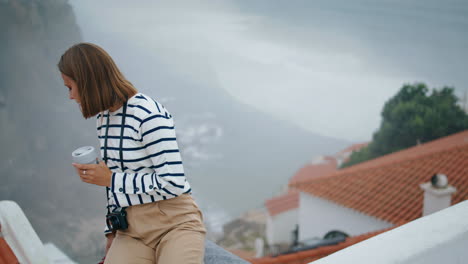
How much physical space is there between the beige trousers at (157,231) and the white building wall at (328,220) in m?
Answer: 6.78

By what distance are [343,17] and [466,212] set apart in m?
21.9

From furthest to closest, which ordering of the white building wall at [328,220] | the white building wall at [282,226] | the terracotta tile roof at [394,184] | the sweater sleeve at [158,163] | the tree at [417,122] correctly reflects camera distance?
the tree at [417,122], the white building wall at [282,226], the white building wall at [328,220], the terracotta tile roof at [394,184], the sweater sleeve at [158,163]

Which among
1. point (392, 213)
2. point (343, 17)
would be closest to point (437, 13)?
point (343, 17)

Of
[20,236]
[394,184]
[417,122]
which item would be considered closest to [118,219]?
[20,236]

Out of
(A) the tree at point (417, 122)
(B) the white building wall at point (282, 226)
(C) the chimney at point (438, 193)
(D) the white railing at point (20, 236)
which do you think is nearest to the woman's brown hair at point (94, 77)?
(D) the white railing at point (20, 236)

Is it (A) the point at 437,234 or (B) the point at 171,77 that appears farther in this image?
(B) the point at 171,77

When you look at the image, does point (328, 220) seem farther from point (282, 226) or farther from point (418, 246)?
point (418, 246)

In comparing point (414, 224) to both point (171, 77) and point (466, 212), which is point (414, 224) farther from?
point (171, 77)

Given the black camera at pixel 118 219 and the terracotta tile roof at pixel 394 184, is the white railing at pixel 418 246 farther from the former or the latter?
the terracotta tile roof at pixel 394 184

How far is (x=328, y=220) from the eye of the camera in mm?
8625

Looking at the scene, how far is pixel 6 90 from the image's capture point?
503 inches

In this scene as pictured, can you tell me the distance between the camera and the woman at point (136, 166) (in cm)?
131

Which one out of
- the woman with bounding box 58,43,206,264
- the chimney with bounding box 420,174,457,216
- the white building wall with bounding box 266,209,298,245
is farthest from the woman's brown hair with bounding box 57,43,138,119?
the white building wall with bounding box 266,209,298,245

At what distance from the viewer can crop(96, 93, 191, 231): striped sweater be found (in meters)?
1.30
